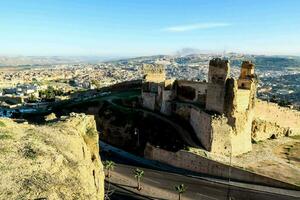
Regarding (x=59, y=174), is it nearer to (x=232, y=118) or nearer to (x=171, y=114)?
(x=232, y=118)

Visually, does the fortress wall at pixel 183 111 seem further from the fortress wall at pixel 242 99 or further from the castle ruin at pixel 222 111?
the fortress wall at pixel 242 99

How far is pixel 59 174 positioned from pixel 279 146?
54.8 m

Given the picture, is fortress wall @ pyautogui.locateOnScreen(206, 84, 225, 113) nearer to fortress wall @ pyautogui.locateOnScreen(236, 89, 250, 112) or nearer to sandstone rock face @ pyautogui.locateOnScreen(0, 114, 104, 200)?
fortress wall @ pyautogui.locateOnScreen(236, 89, 250, 112)

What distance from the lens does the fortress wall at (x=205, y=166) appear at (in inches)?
2036

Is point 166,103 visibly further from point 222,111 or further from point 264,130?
point 264,130

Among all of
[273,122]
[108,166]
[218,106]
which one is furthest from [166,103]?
[108,166]

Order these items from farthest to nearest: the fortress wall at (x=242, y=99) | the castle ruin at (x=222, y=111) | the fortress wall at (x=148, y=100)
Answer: the fortress wall at (x=148, y=100) → the fortress wall at (x=242, y=99) → the castle ruin at (x=222, y=111)

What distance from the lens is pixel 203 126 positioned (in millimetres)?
59562

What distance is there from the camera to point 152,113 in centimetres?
7075

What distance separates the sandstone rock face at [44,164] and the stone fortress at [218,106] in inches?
1147

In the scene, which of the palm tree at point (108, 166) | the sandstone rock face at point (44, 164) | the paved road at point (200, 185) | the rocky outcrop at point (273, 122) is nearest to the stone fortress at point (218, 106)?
the rocky outcrop at point (273, 122)

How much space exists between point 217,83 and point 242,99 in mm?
4746

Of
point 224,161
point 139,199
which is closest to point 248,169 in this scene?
point 224,161

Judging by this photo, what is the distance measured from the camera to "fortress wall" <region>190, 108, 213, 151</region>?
57.5 meters
